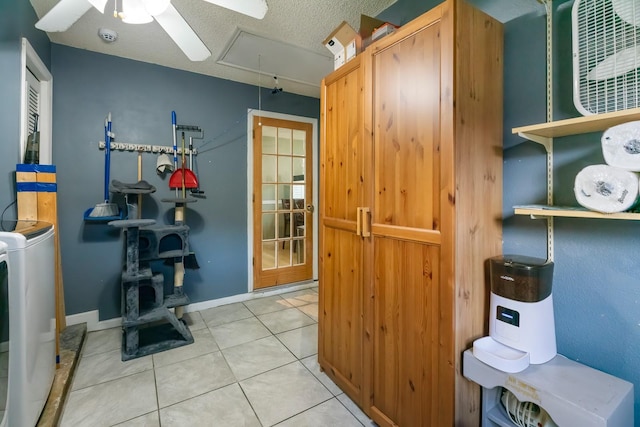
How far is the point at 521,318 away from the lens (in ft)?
3.73

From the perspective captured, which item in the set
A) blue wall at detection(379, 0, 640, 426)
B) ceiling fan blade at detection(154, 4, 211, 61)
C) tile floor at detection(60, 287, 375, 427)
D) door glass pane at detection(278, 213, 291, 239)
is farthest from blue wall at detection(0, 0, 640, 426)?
ceiling fan blade at detection(154, 4, 211, 61)

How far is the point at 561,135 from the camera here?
1208mm

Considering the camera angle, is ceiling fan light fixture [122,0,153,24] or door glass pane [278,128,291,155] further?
door glass pane [278,128,291,155]

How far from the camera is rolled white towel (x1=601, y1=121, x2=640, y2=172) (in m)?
0.91

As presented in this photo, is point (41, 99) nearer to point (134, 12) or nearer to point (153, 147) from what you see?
point (153, 147)

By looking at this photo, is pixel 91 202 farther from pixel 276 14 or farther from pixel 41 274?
pixel 276 14

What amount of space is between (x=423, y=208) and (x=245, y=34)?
82.1 inches

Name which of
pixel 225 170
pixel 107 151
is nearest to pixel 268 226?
pixel 225 170

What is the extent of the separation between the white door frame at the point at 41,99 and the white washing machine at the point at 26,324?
104cm

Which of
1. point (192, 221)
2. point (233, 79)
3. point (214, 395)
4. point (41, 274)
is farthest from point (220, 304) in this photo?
point (233, 79)

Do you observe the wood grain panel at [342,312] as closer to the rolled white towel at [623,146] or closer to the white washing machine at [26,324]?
the rolled white towel at [623,146]

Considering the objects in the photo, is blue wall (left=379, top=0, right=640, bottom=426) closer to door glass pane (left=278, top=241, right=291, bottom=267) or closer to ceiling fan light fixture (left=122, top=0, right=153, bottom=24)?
ceiling fan light fixture (left=122, top=0, right=153, bottom=24)

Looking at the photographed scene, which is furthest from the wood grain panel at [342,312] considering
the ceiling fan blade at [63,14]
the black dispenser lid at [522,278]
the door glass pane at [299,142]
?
the door glass pane at [299,142]

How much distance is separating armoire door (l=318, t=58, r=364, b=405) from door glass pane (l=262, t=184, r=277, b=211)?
172 cm
